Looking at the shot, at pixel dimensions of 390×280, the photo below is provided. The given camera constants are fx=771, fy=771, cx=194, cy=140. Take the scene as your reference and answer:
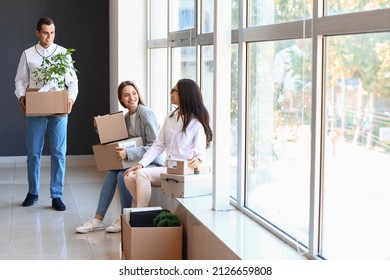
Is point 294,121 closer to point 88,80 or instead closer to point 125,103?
point 125,103

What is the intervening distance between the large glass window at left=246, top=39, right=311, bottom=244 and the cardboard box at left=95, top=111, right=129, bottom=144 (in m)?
1.43

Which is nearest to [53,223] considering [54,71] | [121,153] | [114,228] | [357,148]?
[114,228]

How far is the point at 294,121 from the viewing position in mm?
3918

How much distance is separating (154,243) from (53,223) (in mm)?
1734

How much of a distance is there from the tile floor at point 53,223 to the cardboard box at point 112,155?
1.67 feet

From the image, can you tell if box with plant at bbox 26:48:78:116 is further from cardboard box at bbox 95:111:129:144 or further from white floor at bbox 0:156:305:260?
white floor at bbox 0:156:305:260

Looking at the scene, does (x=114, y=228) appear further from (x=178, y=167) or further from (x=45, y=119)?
(x=45, y=119)

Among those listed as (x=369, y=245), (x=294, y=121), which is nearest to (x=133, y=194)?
(x=294, y=121)

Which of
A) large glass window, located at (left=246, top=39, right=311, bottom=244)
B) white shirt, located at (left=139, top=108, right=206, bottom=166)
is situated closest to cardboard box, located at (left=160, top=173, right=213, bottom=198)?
white shirt, located at (left=139, top=108, right=206, bottom=166)

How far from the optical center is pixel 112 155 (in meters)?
5.80

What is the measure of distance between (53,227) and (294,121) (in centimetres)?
275

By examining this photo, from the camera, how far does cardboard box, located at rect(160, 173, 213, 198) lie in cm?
512

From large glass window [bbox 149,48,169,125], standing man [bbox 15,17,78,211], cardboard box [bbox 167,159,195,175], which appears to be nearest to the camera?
cardboard box [bbox 167,159,195,175]

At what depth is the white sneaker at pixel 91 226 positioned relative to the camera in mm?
5805
